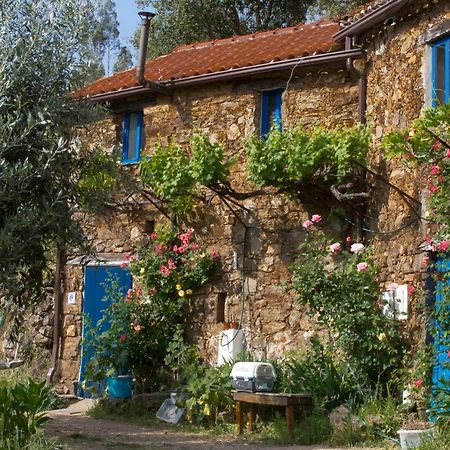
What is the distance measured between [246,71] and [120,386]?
4866 mm

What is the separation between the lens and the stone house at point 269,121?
1116cm

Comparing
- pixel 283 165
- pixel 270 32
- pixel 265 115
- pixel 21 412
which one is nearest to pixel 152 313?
pixel 283 165

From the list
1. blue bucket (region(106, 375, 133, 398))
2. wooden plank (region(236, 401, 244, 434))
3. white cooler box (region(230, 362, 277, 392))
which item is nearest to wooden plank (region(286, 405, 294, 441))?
white cooler box (region(230, 362, 277, 392))

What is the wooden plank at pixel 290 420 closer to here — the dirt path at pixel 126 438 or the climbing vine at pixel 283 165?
the dirt path at pixel 126 438

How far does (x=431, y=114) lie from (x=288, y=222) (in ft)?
13.0

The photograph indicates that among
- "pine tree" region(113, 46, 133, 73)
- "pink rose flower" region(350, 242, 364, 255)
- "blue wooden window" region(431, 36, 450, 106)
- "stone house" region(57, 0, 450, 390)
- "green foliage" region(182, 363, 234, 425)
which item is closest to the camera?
"blue wooden window" region(431, 36, 450, 106)

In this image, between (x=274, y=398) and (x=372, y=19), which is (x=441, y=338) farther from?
→ (x=372, y=19)

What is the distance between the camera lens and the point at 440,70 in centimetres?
1076

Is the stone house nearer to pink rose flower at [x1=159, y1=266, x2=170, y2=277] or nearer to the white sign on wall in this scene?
the white sign on wall

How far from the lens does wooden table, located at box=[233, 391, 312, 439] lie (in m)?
10.9

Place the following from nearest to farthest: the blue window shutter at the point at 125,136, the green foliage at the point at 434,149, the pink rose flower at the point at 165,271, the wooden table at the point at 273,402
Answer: the green foliage at the point at 434,149, the wooden table at the point at 273,402, the pink rose flower at the point at 165,271, the blue window shutter at the point at 125,136

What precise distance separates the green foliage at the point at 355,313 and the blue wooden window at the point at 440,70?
2010 millimetres

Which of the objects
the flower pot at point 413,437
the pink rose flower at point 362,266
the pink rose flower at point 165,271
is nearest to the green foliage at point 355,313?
the pink rose flower at point 362,266

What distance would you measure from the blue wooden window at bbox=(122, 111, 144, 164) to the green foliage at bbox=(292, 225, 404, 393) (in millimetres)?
4351
